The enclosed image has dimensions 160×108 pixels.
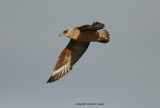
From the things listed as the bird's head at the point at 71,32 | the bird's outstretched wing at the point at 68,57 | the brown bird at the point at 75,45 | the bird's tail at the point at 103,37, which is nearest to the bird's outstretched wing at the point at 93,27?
the brown bird at the point at 75,45

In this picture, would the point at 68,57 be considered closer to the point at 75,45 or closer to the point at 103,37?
the point at 75,45

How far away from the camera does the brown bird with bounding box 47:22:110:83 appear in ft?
29.1

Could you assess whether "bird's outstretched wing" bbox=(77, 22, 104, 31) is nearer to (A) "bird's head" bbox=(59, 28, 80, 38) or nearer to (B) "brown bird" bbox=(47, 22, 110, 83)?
(B) "brown bird" bbox=(47, 22, 110, 83)

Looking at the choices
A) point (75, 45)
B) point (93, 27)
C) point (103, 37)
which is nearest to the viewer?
point (93, 27)

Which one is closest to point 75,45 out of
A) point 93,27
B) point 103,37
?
point 103,37

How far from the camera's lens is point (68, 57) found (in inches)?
382

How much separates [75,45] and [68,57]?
0.35 metres

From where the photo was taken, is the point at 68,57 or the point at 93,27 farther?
the point at 68,57

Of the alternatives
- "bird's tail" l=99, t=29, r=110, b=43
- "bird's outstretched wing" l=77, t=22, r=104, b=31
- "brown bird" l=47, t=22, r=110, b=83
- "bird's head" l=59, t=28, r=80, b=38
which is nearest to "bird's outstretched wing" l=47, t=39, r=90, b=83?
"brown bird" l=47, t=22, r=110, b=83

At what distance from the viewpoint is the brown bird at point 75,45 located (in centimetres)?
888

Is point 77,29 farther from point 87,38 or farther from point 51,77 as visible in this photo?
point 51,77

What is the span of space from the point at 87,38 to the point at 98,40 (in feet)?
1.25

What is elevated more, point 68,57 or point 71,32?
point 71,32

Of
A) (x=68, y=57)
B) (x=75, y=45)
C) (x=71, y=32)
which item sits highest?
(x=71, y=32)
